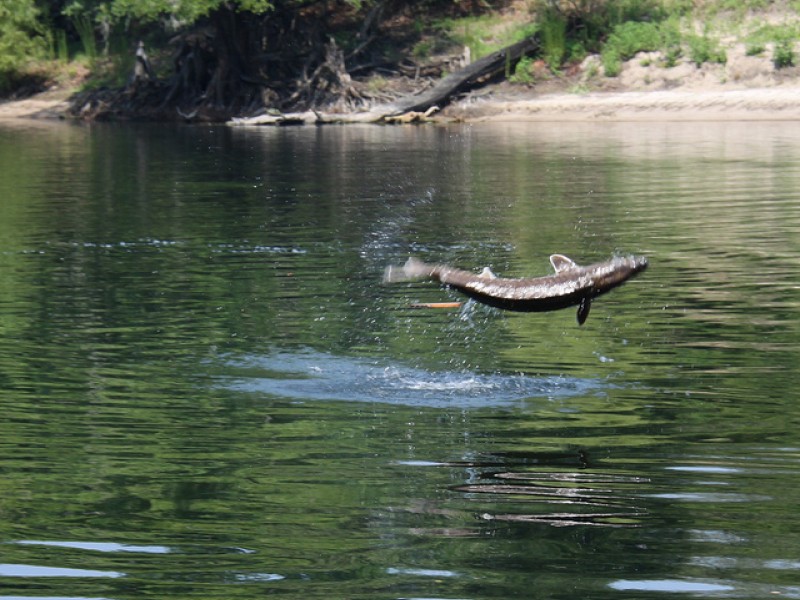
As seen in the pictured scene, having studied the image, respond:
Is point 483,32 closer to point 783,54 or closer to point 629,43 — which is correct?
point 629,43

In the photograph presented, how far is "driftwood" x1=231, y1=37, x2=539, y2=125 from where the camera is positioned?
46500 mm

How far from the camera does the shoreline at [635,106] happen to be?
135 feet

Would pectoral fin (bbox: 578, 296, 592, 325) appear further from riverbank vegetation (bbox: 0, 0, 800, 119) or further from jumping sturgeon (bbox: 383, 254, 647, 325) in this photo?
riverbank vegetation (bbox: 0, 0, 800, 119)

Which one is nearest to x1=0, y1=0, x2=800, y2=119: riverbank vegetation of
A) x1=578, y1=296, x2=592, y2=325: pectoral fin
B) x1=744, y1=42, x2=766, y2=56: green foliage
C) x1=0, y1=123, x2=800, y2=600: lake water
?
x1=744, y1=42, x2=766, y2=56: green foliage

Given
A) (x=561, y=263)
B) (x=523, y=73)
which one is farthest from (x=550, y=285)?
(x=523, y=73)

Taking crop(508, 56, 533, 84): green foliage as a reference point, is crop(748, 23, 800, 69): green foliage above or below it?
above

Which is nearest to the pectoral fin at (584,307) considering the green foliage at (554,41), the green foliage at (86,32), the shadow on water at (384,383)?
the shadow on water at (384,383)

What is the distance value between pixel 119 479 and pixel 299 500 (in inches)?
48.3

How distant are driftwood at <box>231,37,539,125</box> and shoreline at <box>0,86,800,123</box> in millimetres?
592

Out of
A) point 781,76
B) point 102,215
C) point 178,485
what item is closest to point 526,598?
point 178,485

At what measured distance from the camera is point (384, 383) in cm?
1141

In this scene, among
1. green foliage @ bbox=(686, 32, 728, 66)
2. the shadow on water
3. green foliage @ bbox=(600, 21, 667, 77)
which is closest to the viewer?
the shadow on water

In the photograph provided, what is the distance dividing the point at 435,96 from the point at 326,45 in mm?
4796

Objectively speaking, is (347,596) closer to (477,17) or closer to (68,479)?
(68,479)
